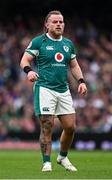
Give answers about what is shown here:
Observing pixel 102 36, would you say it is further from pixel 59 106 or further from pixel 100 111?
pixel 59 106

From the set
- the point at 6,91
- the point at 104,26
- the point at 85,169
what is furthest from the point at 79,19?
the point at 85,169

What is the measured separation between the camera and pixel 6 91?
2591 cm

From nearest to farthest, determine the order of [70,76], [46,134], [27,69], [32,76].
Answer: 1. [32,76]
2. [27,69]
3. [46,134]
4. [70,76]

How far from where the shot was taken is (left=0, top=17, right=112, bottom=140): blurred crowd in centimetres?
2450

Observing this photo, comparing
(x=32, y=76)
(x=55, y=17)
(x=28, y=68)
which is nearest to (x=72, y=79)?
(x=55, y=17)

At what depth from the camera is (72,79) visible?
2595 cm

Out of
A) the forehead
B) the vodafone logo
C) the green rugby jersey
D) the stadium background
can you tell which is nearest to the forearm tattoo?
the green rugby jersey

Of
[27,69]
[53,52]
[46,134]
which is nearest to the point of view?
[27,69]

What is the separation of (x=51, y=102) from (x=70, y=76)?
45.6 feet

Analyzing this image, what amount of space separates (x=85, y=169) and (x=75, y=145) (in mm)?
10749

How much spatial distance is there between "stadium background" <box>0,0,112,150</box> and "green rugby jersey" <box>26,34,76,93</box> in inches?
445

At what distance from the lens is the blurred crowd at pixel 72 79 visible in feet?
80.4

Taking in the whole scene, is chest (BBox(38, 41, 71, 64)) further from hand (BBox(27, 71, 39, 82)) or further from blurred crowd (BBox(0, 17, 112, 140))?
blurred crowd (BBox(0, 17, 112, 140))

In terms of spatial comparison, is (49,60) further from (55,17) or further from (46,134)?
(46,134)
